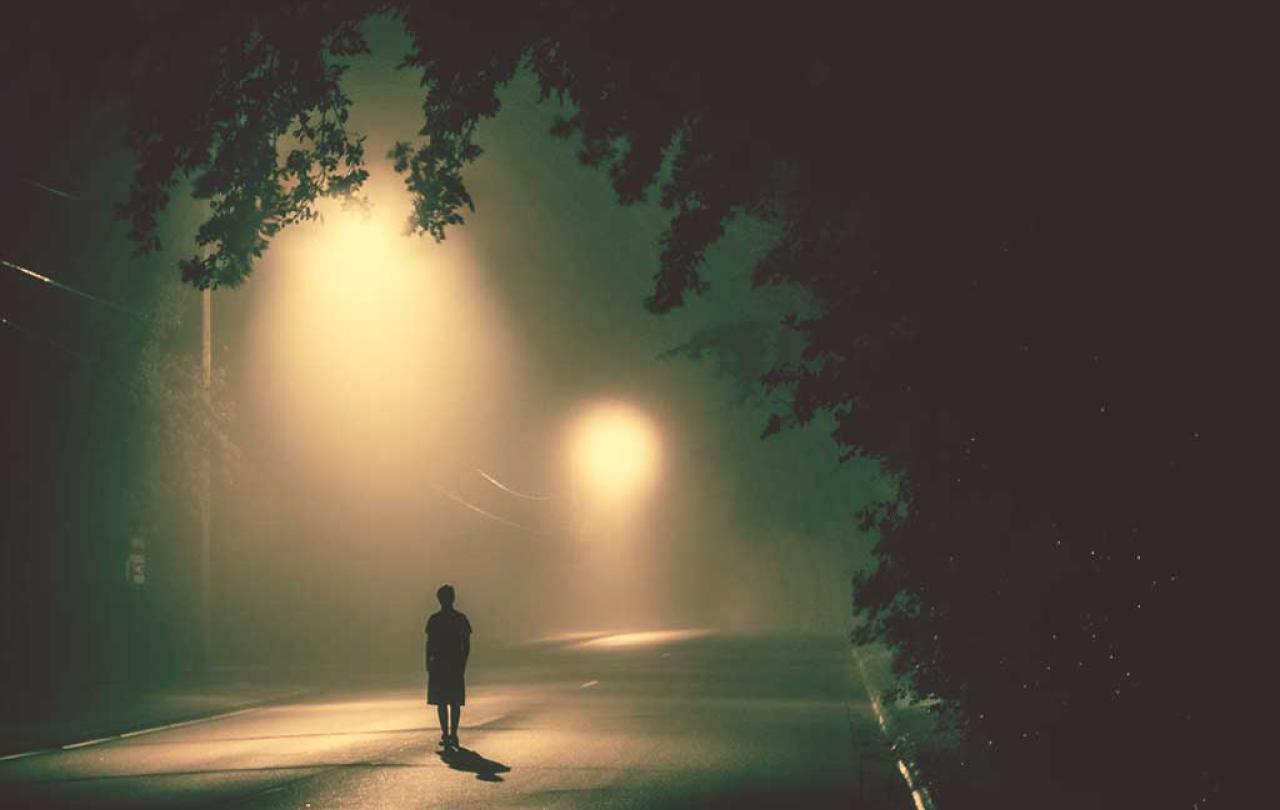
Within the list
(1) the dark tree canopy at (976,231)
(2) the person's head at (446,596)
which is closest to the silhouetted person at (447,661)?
(2) the person's head at (446,596)

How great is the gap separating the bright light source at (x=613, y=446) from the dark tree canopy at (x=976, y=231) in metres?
66.8

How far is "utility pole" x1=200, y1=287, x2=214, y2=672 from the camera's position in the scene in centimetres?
2930

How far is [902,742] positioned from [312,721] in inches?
322

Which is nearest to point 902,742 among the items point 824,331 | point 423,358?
point 824,331

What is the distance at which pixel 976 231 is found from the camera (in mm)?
8555

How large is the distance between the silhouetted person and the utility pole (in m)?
11.2

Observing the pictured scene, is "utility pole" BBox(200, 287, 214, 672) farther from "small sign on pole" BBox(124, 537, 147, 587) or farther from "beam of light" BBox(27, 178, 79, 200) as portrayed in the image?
"beam of light" BBox(27, 178, 79, 200)

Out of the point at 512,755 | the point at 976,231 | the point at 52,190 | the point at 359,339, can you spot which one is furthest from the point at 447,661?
the point at 359,339

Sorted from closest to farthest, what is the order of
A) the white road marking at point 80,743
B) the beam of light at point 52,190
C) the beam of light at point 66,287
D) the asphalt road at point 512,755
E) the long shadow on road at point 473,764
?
the asphalt road at point 512,755 → the long shadow on road at point 473,764 → the white road marking at point 80,743 → the beam of light at point 66,287 → the beam of light at point 52,190

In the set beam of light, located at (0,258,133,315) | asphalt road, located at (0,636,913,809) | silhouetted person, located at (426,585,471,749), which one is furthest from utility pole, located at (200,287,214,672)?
silhouetted person, located at (426,585,471,749)

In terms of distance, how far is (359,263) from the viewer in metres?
36.0

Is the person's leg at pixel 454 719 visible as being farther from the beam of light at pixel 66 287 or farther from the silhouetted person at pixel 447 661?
the beam of light at pixel 66 287

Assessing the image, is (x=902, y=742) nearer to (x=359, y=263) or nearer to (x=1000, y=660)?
(x=1000, y=660)

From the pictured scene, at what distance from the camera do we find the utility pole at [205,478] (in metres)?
29.3
